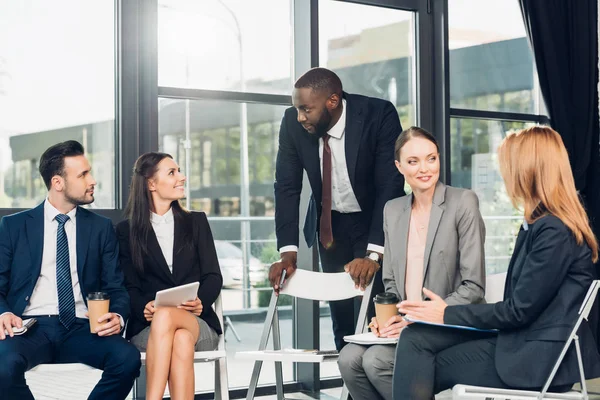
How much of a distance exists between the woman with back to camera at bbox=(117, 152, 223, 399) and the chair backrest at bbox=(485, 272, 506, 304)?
46.7 inches

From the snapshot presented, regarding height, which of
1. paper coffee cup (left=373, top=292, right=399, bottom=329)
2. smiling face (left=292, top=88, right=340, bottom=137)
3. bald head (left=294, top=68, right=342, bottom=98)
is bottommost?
paper coffee cup (left=373, top=292, right=399, bottom=329)

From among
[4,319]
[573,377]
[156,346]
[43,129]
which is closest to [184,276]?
[156,346]

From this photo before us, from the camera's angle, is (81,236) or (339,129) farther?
(339,129)

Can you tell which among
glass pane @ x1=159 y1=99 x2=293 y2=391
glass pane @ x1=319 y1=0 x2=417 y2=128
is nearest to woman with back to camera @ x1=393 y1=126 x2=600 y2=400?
glass pane @ x1=159 y1=99 x2=293 y2=391

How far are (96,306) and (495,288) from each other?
5.20ft

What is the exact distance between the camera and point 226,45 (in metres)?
4.58

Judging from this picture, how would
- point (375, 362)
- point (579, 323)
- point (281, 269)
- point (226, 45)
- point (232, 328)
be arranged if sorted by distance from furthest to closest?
point (232, 328), point (226, 45), point (281, 269), point (375, 362), point (579, 323)

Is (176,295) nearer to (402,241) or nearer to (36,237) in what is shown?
(36,237)

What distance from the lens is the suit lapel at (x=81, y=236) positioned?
11.0 ft

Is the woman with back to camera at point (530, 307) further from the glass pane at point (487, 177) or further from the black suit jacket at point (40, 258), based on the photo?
the glass pane at point (487, 177)

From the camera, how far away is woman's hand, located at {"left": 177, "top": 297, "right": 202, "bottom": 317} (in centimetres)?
338

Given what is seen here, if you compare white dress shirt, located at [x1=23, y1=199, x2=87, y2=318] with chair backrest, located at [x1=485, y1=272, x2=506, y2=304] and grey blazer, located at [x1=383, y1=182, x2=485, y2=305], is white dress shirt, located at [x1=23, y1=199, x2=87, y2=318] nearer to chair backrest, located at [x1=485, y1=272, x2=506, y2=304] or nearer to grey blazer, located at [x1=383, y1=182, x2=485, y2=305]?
grey blazer, located at [x1=383, y1=182, x2=485, y2=305]

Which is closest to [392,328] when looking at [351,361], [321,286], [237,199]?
[351,361]

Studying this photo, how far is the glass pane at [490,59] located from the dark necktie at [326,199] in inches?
67.7
